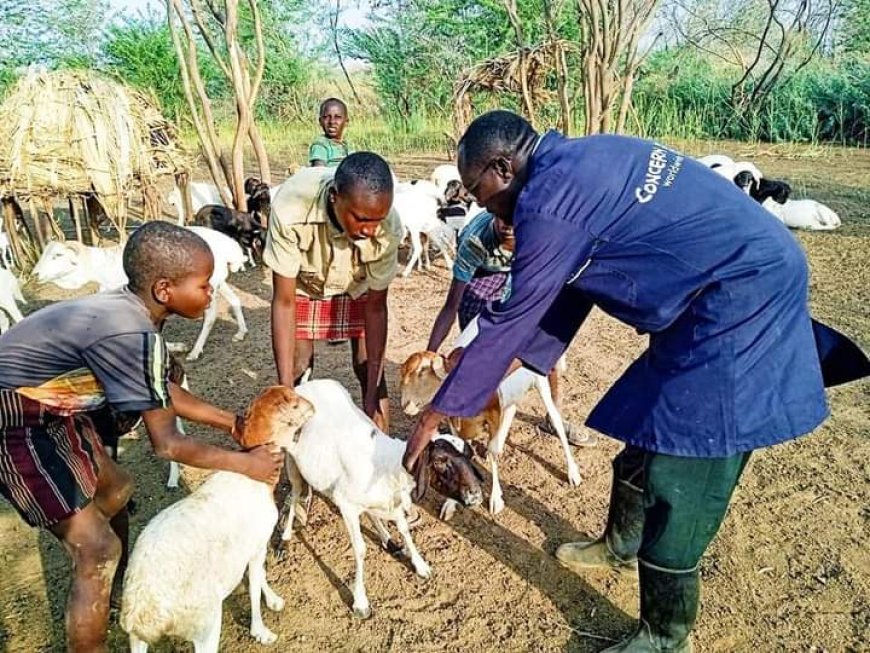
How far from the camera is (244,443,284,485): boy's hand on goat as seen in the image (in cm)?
270

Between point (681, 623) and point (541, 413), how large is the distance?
2.47 m

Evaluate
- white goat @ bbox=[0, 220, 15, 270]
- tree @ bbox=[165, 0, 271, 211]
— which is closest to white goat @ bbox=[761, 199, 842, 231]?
tree @ bbox=[165, 0, 271, 211]

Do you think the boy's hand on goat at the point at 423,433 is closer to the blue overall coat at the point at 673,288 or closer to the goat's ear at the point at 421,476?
the blue overall coat at the point at 673,288

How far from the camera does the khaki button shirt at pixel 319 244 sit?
11.1 feet

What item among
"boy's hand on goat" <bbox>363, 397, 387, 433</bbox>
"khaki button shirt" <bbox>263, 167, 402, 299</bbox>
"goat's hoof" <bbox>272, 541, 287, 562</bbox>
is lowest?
"goat's hoof" <bbox>272, 541, 287, 562</bbox>

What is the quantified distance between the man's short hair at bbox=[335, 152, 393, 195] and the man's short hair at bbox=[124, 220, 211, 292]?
768 mm

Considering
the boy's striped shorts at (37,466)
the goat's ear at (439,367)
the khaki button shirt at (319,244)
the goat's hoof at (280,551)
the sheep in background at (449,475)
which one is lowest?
the goat's hoof at (280,551)

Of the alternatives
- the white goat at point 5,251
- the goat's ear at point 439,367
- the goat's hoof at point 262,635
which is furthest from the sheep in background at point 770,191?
the white goat at point 5,251

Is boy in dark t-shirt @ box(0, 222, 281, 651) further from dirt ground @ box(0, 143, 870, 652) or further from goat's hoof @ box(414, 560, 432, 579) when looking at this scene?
goat's hoof @ box(414, 560, 432, 579)

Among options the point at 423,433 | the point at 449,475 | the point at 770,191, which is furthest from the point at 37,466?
the point at 770,191

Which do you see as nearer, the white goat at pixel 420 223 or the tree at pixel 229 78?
the tree at pixel 229 78

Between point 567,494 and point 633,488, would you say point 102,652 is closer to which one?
point 633,488

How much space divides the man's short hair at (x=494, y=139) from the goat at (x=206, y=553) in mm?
1402

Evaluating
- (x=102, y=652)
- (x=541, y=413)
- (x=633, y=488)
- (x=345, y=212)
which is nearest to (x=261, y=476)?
(x=102, y=652)
